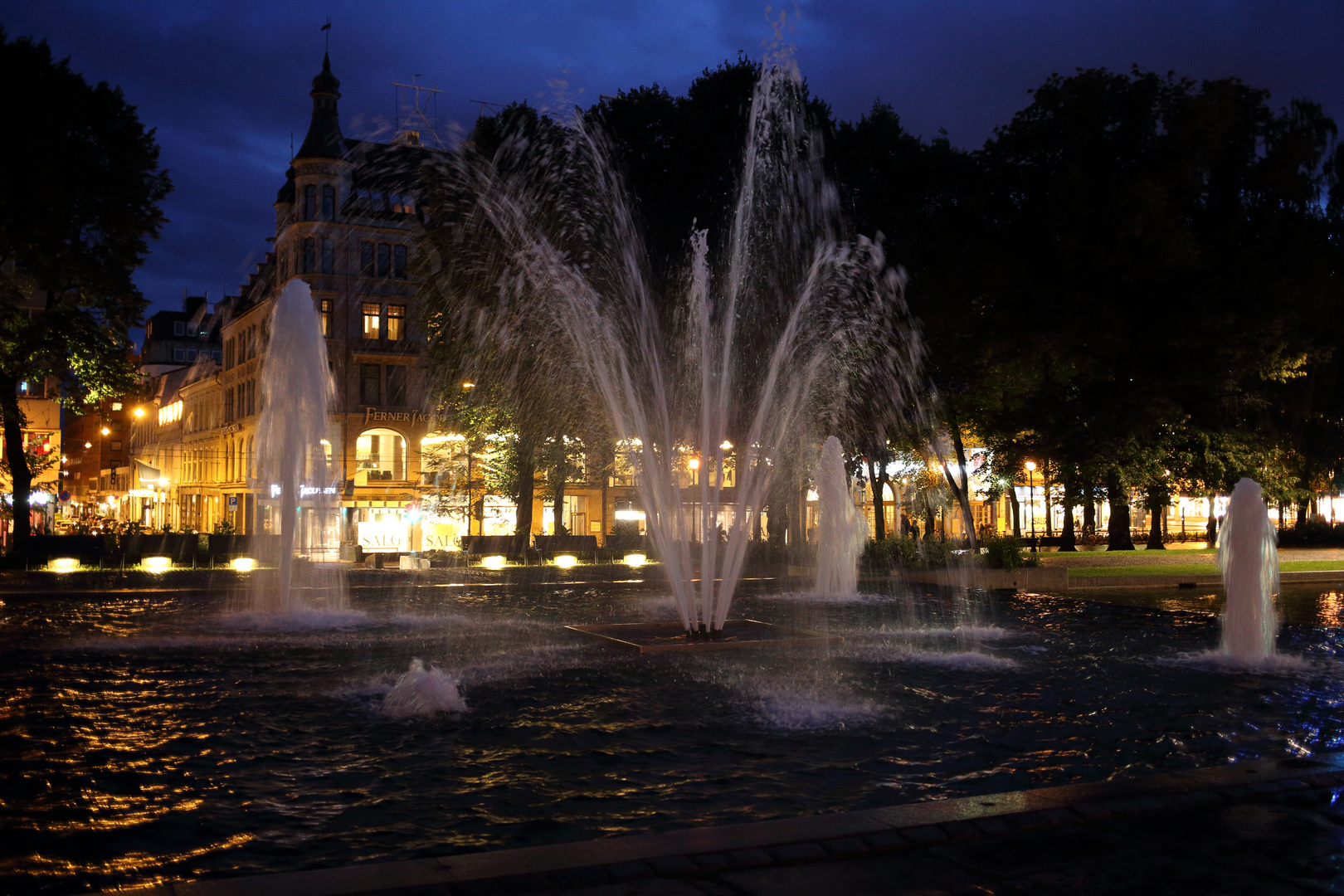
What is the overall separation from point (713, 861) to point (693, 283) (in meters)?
26.5

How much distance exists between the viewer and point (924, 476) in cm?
6134

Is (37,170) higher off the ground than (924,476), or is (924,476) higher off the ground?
(37,170)

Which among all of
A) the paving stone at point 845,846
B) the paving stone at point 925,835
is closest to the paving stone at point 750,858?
the paving stone at point 845,846

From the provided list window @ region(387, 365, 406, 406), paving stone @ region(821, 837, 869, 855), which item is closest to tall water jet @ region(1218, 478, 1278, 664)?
paving stone @ region(821, 837, 869, 855)

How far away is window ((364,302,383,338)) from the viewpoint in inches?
2557

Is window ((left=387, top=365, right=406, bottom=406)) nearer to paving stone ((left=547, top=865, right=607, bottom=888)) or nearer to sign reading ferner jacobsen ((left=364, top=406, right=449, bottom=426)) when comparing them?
sign reading ferner jacobsen ((left=364, top=406, right=449, bottom=426))

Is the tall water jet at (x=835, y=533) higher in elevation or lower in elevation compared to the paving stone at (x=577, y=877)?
higher

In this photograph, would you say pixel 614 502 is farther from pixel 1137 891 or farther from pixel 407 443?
pixel 1137 891

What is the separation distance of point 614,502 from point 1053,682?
53428 mm

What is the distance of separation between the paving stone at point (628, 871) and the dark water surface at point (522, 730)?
107 cm

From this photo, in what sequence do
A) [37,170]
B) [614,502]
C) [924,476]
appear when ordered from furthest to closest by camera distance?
[614,502]
[924,476]
[37,170]

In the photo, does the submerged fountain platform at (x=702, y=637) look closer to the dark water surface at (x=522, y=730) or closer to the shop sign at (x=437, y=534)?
the dark water surface at (x=522, y=730)

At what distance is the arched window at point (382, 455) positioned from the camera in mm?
63062

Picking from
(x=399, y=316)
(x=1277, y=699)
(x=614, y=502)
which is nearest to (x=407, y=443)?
(x=399, y=316)
